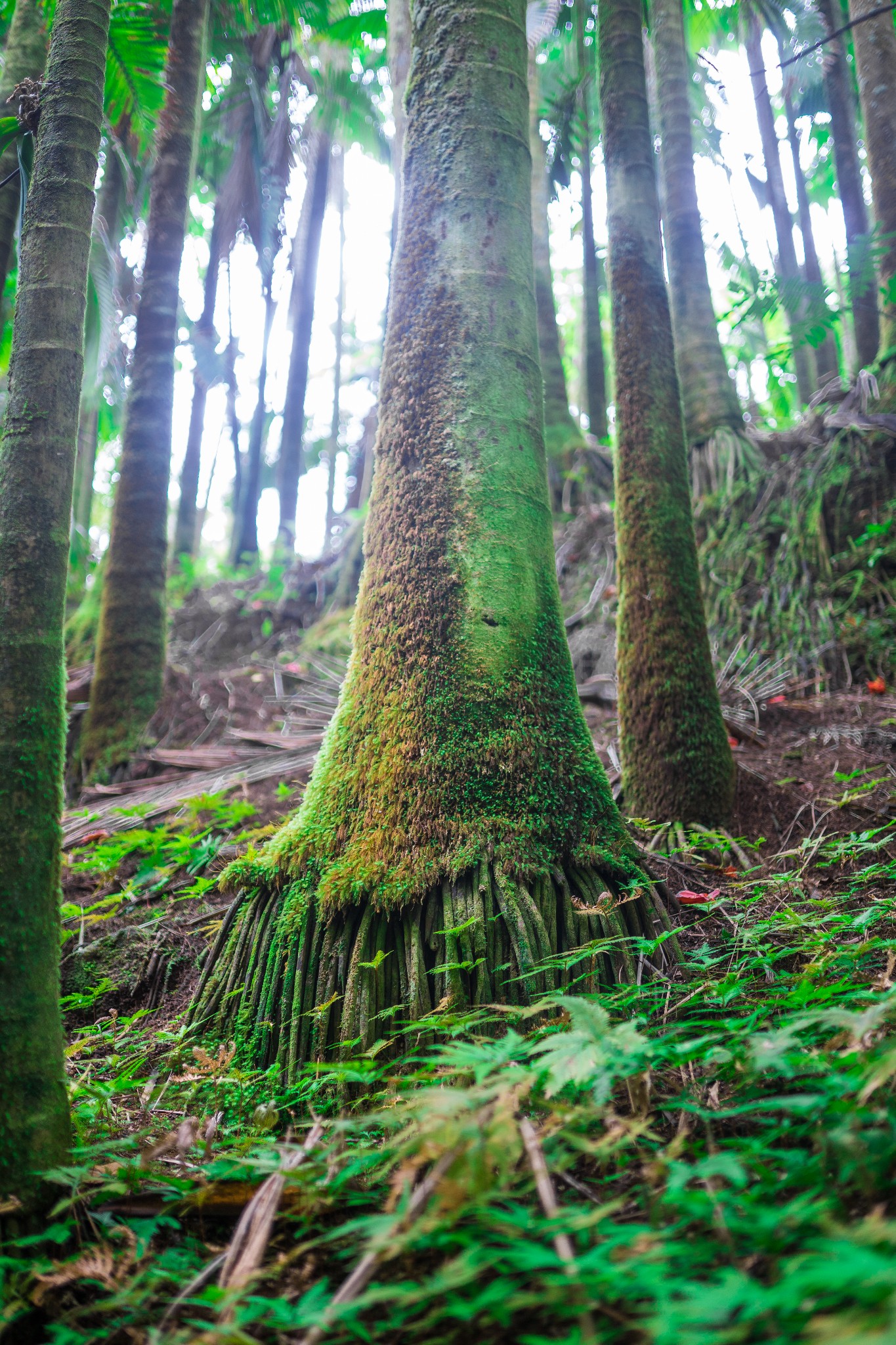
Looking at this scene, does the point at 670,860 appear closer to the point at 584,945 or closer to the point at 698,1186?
the point at 584,945

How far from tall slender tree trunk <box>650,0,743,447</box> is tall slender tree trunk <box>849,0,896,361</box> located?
1550 millimetres

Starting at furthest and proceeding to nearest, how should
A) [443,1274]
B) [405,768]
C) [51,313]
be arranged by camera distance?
1. [405,768]
2. [51,313]
3. [443,1274]

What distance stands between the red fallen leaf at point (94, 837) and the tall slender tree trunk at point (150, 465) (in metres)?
1.16

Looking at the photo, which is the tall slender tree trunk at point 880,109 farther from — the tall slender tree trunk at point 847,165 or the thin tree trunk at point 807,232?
the thin tree trunk at point 807,232

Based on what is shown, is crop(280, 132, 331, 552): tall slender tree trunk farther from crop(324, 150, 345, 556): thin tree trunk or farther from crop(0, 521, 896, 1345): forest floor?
crop(0, 521, 896, 1345): forest floor

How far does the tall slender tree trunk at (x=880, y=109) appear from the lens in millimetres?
6984

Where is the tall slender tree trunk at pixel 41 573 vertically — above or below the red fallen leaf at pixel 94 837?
above

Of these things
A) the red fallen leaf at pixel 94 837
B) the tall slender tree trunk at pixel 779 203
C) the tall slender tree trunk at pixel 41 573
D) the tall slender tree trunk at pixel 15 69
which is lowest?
the red fallen leaf at pixel 94 837

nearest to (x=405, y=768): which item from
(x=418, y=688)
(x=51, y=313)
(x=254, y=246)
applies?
(x=418, y=688)

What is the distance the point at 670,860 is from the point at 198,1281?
2.10 metres

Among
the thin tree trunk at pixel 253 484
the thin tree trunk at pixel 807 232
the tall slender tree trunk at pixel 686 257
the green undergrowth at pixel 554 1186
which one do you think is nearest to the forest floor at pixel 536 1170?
the green undergrowth at pixel 554 1186

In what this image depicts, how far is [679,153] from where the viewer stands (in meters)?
6.82

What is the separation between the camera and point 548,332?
28.0 feet

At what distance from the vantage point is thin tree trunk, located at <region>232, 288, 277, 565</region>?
39.6 feet
